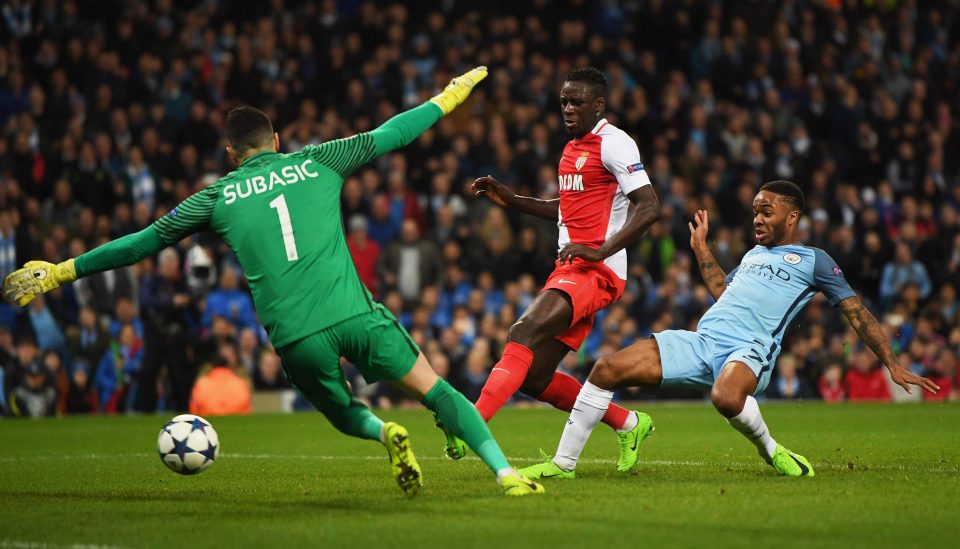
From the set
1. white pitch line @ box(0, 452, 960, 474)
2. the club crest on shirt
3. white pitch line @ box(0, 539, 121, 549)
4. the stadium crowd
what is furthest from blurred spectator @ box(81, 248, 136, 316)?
white pitch line @ box(0, 539, 121, 549)

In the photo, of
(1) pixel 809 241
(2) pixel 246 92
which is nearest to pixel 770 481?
(1) pixel 809 241

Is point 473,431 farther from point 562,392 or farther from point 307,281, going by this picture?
point 562,392

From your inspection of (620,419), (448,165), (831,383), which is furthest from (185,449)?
(831,383)

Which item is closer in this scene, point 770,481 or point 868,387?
point 770,481

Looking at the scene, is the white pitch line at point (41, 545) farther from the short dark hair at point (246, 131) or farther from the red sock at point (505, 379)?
the red sock at point (505, 379)

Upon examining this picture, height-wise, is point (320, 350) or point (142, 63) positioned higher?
point (142, 63)

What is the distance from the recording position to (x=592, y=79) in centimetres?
951

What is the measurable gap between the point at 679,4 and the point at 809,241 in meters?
6.68

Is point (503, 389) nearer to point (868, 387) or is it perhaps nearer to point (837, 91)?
point (868, 387)

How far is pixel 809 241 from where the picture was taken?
21.3m

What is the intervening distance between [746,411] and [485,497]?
1865mm

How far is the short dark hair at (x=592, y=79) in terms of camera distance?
374 inches

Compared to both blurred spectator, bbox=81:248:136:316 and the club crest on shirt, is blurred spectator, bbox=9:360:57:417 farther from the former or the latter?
the club crest on shirt

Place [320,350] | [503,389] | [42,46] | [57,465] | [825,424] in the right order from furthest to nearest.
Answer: [42,46] → [825,424] → [57,465] → [503,389] → [320,350]
